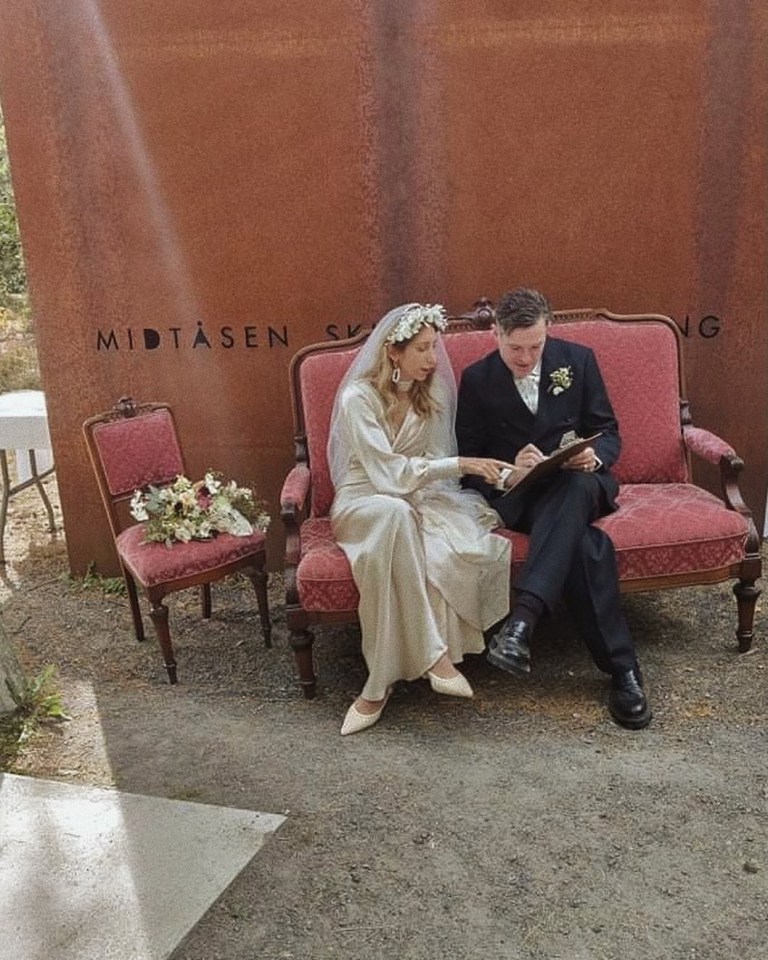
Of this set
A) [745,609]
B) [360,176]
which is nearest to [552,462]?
[745,609]

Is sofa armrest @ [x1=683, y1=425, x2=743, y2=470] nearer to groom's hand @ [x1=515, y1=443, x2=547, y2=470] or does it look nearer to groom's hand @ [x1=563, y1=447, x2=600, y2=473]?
groom's hand @ [x1=563, y1=447, x2=600, y2=473]

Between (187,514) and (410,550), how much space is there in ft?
3.97

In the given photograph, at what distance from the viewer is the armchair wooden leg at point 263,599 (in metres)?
4.38

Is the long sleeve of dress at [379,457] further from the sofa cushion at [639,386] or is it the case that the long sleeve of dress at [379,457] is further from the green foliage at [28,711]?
the green foliage at [28,711]

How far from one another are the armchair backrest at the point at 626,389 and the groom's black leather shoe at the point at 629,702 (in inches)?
47.9

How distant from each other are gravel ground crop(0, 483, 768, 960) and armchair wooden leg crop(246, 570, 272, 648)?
0.07m

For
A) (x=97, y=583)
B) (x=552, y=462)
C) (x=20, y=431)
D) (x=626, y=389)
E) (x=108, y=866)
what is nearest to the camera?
(x=108, y=866)

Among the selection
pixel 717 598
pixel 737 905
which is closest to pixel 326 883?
pixel 737 905

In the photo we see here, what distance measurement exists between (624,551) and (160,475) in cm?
231

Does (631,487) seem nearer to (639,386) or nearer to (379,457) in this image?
(639,386)

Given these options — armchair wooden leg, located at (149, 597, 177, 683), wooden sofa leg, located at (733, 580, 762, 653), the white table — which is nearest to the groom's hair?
wooden sofa leg, located at (733, 580, 762, 653)

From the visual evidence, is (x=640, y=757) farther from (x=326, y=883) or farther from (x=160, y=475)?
(x=160, y=475)

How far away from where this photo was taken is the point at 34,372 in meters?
9.70

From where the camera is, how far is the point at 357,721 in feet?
11.8
